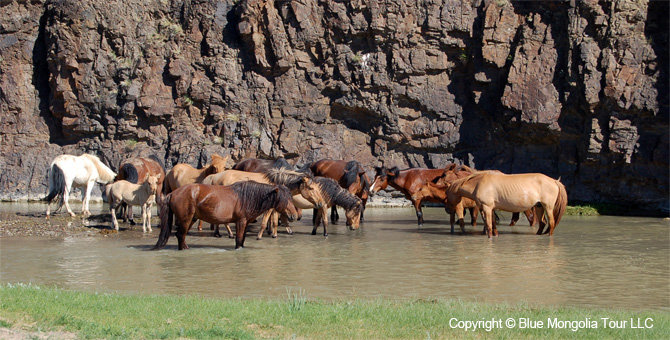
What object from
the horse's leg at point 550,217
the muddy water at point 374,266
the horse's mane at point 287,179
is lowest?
the muddy water at point 374,266

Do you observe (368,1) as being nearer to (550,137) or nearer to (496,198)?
(550,137)

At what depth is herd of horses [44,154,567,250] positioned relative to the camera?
1286cm

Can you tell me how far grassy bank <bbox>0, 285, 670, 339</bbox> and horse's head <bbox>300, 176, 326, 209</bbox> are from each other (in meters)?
8.02

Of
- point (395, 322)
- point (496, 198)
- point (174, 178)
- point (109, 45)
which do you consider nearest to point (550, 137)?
point (496, 198)

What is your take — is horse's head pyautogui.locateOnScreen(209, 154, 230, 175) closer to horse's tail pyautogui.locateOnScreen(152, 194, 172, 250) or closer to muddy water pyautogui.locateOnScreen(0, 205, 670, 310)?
muddy water pyautogui.locateOnScreen(0, 205, 670, 310)

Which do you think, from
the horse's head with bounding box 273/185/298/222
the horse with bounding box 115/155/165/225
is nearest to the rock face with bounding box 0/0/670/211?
the horse with bounding box 115/155/165/225

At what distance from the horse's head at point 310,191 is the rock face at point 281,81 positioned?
13.0 metres

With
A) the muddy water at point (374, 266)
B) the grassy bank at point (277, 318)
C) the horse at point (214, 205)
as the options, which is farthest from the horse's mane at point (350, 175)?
the grassy bank at point (277, 318)

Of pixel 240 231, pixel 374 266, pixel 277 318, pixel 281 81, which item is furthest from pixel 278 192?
pixel 281 81

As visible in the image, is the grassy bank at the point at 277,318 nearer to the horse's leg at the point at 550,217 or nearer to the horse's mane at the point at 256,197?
the horse's mane at the point at 256,197

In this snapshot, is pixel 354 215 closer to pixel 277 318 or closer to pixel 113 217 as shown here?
pixel 113 217

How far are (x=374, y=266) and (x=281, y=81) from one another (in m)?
19.9

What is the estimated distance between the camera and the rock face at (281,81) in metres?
28.4

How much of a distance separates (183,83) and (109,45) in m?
4.12
